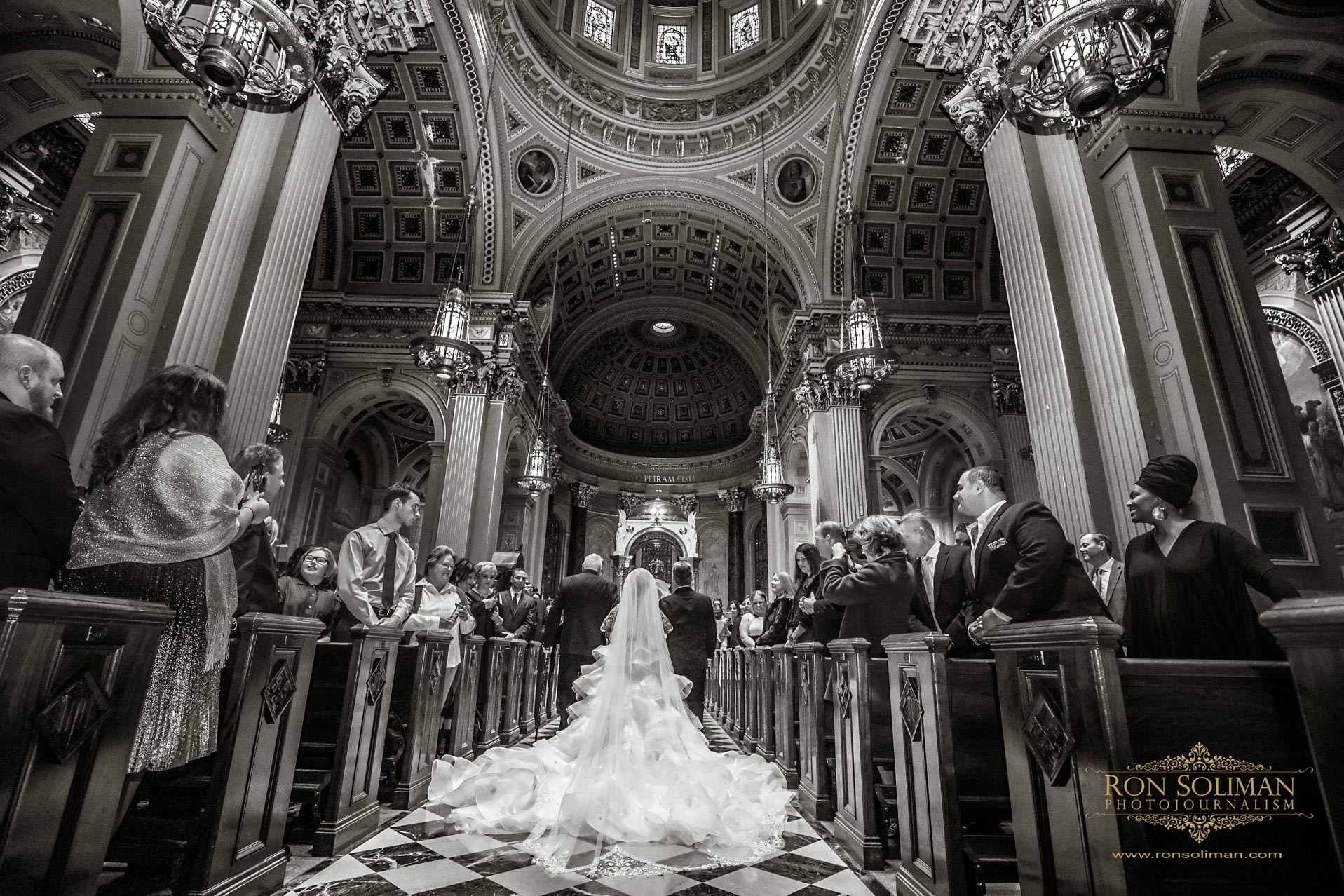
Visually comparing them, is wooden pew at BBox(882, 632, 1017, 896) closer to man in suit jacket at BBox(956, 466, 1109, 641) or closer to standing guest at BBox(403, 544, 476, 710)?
man in suit jacket at BBox(956, 466, 1109, 641)

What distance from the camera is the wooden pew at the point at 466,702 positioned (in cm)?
457

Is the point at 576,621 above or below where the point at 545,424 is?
below

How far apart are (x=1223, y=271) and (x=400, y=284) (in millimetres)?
12221

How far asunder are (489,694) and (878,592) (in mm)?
3409

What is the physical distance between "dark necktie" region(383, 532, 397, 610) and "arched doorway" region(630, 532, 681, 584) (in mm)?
16642

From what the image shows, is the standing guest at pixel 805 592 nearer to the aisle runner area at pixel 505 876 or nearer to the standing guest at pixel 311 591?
the aisle runner area at pixel 505 876

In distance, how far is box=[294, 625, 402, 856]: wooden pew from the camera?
299 centimetres

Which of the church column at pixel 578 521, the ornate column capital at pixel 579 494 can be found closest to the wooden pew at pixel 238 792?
the church column at pixel 578 521

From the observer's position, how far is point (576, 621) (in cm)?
616

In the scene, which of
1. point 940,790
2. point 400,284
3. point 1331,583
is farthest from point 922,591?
point 400,284

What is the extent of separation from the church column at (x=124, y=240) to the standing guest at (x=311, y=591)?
1345mm

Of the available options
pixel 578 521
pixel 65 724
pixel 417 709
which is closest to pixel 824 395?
pixel 417 709

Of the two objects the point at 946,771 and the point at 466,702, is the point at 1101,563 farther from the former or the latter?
the point at 466,702

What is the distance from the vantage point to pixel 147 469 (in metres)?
1.98
